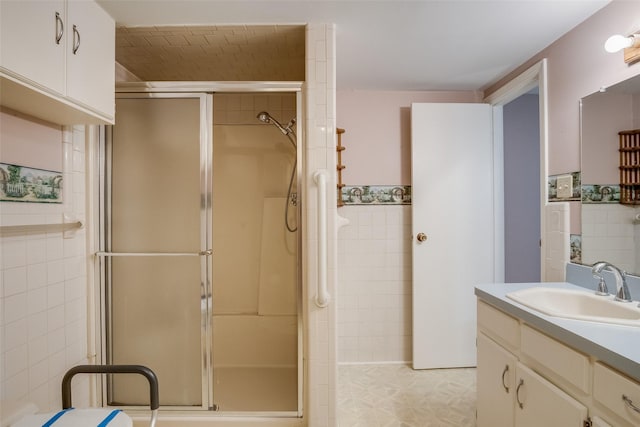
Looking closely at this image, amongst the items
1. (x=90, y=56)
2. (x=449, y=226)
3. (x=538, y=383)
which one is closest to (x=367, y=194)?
(x=449, y=226)

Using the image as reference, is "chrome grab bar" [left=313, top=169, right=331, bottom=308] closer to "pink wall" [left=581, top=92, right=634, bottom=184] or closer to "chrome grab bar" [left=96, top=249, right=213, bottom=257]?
"chrome grab bar" [left=96, top=249, right=213, bottom=257]

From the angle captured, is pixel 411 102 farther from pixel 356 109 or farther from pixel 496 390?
pixel 496 390

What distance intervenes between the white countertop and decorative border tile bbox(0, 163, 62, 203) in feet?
7.08

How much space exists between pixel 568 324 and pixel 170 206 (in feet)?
6.49

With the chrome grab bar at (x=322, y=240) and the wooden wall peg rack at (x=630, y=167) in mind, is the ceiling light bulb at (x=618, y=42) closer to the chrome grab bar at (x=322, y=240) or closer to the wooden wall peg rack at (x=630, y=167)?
the wooden wall peg rack at (x=630, y=167)

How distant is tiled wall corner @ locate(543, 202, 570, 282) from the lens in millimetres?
1885

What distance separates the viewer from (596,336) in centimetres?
107

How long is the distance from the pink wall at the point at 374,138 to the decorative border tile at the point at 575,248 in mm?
1260

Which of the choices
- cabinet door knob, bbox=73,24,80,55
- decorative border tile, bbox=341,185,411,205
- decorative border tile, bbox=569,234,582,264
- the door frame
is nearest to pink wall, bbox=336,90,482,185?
decorative border tile, bbox=341,185,411,205

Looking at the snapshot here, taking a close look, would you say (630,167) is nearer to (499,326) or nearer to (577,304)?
(577,304)

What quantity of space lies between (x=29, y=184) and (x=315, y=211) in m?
1.31

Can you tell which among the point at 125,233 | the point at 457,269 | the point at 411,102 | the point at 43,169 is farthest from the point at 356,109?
the point at 43,169

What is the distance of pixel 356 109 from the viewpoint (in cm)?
284

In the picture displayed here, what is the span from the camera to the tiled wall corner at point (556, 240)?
1885 mm
